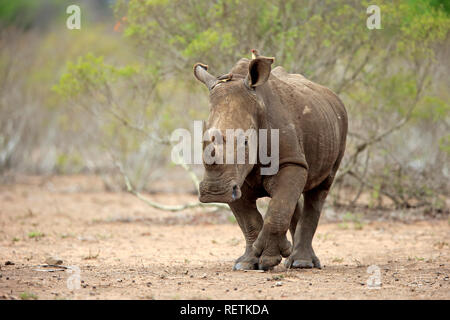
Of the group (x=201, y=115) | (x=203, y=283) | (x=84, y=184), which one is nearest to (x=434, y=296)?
(x=203, y=283)

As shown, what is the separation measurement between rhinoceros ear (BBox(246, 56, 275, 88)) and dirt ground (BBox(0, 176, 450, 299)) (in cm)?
193

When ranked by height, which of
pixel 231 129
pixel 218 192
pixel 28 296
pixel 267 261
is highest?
pixel 231 129

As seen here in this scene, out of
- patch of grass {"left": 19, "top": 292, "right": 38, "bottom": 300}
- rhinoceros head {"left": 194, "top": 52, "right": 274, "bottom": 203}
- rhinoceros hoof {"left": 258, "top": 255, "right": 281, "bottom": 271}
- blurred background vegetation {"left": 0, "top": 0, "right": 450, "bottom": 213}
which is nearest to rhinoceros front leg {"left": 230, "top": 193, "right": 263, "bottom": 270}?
rhinoceros hoof {"left": 258, "top": 255, "right": 281, "bottom": 271}

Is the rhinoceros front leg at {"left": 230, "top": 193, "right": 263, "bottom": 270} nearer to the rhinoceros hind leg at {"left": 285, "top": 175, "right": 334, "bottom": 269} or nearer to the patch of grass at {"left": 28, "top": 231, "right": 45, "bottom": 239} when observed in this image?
the rhinoceros hind leg at {"left": 285, "top": 175, "right": 334, "bottom": 269}

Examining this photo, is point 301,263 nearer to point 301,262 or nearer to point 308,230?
point 301,262

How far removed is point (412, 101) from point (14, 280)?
8998 mm

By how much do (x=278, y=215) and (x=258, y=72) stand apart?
1447 millimetres

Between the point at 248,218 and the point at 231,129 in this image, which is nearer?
the point at 231,129

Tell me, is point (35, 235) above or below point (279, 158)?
below

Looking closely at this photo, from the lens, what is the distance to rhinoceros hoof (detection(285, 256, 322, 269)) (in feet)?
24.8

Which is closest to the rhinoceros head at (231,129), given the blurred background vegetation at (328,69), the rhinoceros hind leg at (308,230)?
the rhinoceros hind leg at (308,230)

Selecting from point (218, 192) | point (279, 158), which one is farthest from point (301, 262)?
point (218, 192)

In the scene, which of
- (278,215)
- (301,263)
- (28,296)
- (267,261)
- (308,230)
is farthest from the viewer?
(308,230)

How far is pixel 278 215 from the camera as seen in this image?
6.63 metres
